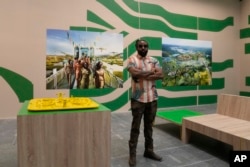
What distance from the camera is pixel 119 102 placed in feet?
19.7

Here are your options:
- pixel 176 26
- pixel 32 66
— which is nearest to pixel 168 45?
pixel 176 26

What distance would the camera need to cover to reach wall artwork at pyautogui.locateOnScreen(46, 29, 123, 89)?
209 inches

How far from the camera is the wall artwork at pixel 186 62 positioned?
652cm

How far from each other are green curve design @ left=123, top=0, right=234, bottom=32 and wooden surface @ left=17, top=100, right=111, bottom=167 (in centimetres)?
465

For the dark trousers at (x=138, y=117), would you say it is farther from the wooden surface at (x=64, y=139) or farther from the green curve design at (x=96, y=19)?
the green curve design at (x=96, y=19)

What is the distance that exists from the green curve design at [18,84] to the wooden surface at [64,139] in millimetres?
3577

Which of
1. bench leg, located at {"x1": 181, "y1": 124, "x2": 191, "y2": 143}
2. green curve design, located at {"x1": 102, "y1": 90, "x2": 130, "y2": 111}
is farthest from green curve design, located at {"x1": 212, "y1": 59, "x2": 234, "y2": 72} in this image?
bench leg, located at {"x1": 181, "y1": 124, "x2": 191, "y2": 143}

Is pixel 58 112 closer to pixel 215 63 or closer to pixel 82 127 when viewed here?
pixel 82 127

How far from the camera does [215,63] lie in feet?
23.9

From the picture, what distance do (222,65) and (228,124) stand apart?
467cm

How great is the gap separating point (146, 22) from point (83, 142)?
4.80 m

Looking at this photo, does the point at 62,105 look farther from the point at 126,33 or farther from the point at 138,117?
the point at 126,33

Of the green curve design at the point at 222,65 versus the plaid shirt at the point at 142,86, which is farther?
the green curve design at the point at 222,65

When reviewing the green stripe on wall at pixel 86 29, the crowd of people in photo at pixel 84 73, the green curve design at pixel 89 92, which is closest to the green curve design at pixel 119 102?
the green curve design at pixel 89 92
